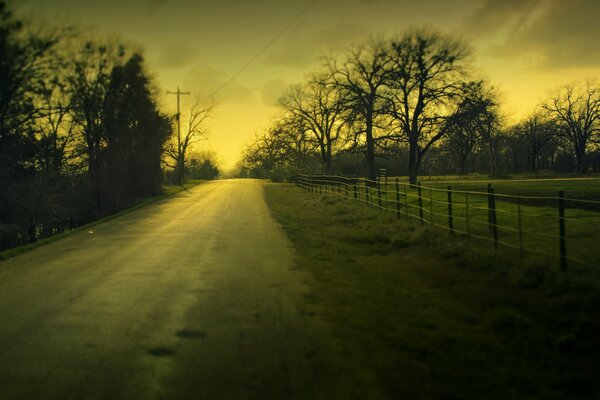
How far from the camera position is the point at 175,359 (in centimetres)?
537

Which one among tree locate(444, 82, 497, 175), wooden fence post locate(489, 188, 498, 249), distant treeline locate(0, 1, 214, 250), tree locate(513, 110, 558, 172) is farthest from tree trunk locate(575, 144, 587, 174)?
wooden fence post locate(489, 188, 498, 249)

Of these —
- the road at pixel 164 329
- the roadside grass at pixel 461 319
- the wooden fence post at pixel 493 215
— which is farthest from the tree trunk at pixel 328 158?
the roadside grass at pixel 461 319

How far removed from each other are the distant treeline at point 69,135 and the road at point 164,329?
1604cm

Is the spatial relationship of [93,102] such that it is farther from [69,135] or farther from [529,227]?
[529,227]

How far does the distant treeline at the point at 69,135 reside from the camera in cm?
2675

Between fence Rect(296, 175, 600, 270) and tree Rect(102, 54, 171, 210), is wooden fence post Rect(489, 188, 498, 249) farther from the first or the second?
tree Rect(102, 54, 171, 210)

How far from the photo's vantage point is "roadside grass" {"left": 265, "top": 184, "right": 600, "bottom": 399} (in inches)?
189

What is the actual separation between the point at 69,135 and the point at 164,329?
1287 inches

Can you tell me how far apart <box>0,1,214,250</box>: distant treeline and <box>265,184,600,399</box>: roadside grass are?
19.6m

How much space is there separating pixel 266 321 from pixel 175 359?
156 centimetres

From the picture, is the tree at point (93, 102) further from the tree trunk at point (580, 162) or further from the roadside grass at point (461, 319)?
the tree trunk at point (580, 162)

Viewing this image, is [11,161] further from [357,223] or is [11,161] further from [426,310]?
[426,310]

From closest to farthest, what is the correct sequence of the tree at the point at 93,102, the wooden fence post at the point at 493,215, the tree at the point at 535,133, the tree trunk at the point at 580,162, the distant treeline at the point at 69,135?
the wooden fence post at the point at 493,215
the distant treeline at the point at 69,135
the tree at the point at 93,102
the tree trunk at the point at 580,162
the tree at the point at 535,133

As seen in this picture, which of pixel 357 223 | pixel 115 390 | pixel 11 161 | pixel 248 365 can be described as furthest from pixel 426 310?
pixel 11 161
